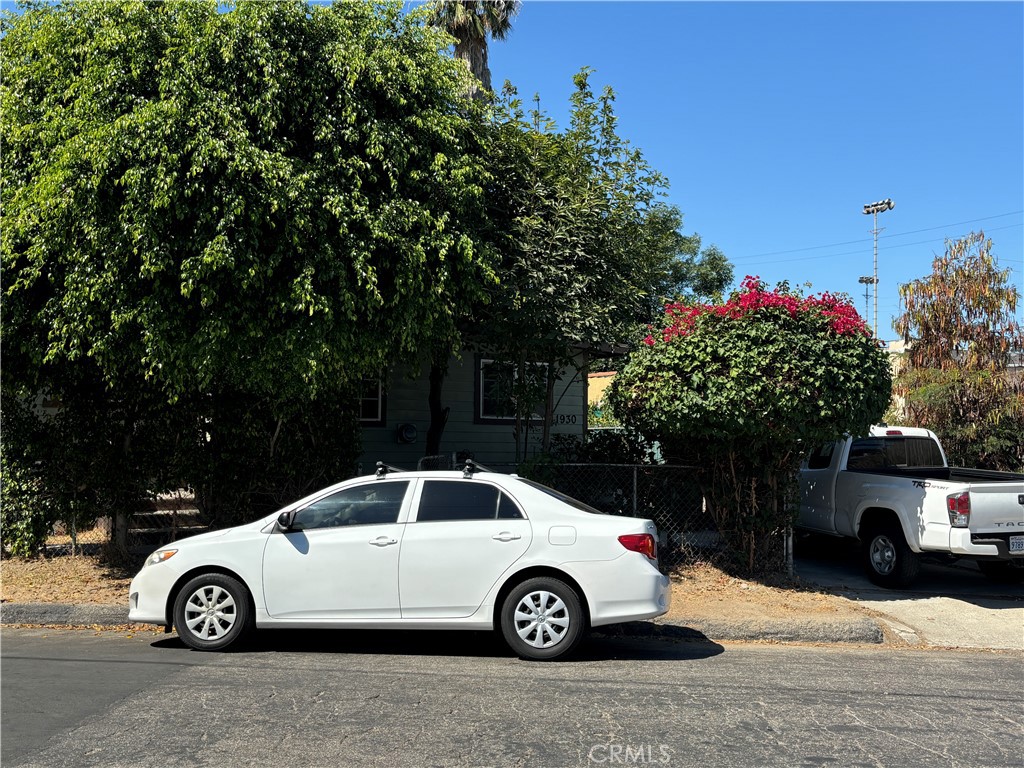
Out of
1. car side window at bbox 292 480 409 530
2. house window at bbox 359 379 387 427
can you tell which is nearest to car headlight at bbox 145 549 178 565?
car side window at bbox 292 480 409 530

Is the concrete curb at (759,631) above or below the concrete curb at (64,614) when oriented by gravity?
below

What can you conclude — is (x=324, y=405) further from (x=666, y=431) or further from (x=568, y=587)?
(x=568, y=587)

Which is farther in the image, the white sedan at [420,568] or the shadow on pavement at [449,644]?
the shadow on pavement at [449,644]

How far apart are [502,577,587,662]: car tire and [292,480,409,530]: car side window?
1289 mm

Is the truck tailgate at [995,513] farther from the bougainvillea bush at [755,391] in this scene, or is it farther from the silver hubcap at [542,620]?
the silver hubcap at [542,620]

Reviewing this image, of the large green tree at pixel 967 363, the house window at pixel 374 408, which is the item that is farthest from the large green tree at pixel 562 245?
the large green tree at pixel 967 363

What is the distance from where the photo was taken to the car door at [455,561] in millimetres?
7109

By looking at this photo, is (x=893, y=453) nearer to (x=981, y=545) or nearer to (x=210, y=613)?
(x=981, y=545)

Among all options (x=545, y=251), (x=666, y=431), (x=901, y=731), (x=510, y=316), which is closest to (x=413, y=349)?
(x=510, y=316)

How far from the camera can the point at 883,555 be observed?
10.8 metres

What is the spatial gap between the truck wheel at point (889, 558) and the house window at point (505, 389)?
15.0 feet

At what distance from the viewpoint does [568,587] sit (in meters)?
7.05

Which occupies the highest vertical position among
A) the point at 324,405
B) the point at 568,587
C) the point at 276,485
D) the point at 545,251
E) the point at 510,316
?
the point at 545,251

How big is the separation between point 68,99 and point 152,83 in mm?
1134
